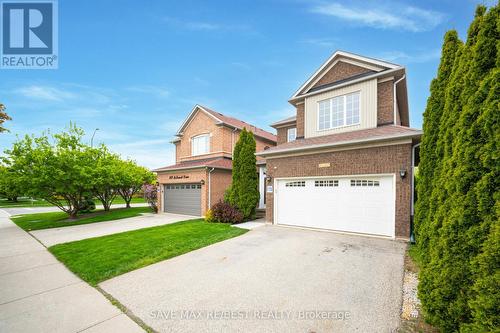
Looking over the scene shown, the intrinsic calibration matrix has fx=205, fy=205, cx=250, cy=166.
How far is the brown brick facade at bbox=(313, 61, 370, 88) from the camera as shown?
34.2 feet

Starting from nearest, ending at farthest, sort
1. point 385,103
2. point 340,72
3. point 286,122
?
point 385,103
point 340,72
point 286,122

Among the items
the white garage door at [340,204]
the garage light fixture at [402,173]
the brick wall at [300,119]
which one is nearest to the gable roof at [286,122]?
the brick wall at [300,119]

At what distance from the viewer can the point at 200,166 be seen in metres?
13.9

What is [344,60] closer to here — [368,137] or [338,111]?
[338,111]

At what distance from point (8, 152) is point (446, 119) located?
63.9 feet

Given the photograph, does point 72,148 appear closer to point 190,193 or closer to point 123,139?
point 190,193

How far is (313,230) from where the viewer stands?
898 cm

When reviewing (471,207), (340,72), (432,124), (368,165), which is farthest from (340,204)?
(340,72)

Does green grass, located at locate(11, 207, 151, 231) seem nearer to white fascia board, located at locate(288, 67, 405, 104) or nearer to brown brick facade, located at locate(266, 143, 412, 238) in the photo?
brown brick facade, located at locate(266, 143, 412, 238)

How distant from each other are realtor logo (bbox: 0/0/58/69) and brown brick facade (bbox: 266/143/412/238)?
11372 mm

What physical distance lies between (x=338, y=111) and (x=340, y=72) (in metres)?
2.32

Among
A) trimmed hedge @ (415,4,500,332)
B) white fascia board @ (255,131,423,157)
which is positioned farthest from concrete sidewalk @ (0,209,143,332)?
white fascia board @ (255,131,423,157)

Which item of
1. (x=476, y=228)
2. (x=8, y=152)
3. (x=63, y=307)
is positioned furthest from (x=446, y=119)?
(x=8, y=152)

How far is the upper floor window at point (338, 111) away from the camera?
32.7ft
